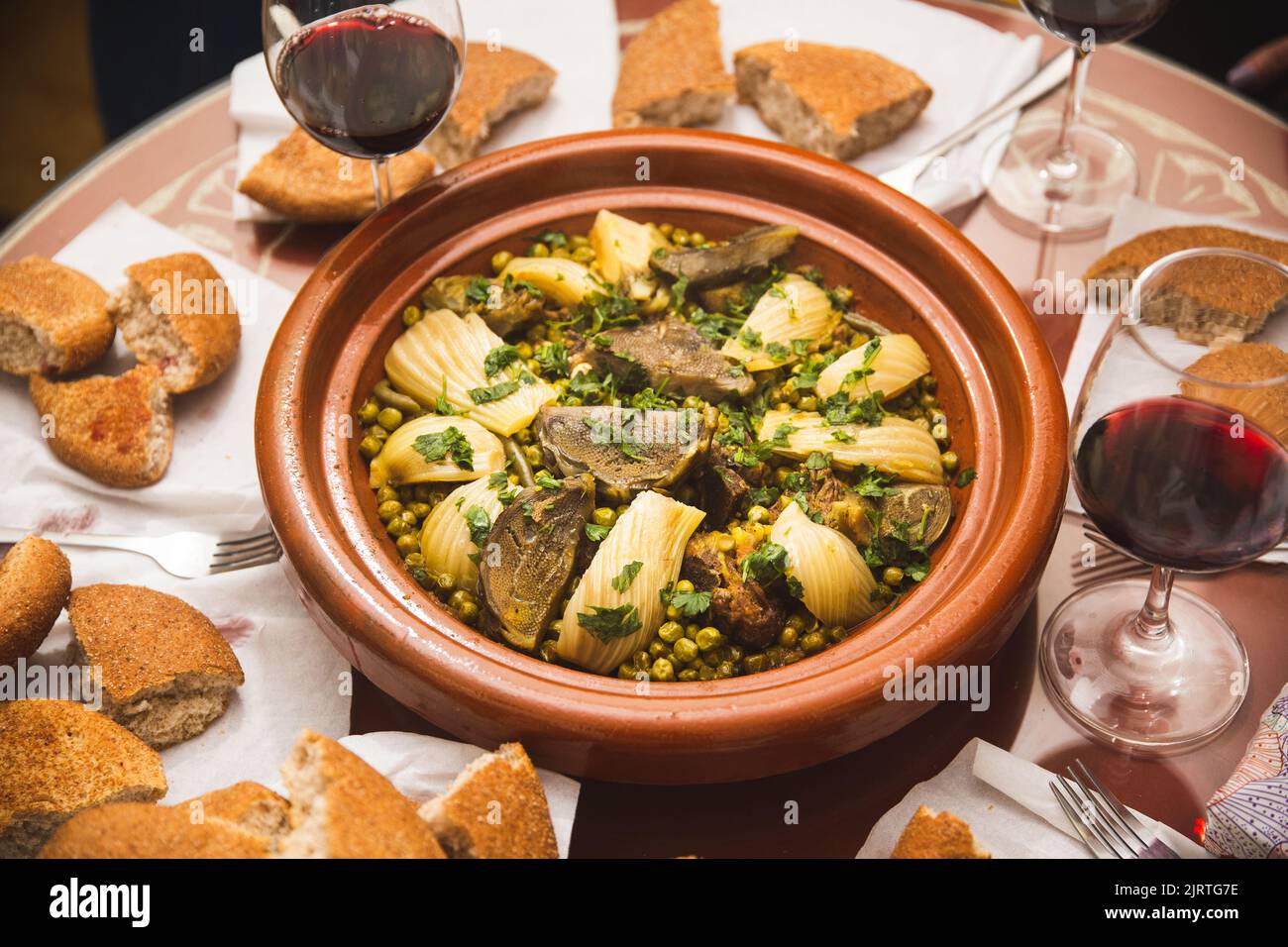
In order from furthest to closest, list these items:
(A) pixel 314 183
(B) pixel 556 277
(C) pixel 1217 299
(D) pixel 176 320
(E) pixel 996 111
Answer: (E) pixel 996 111 → (A) pixel 314 183 → (D) pixel 176 320 → (B) pixel 556 277 → (C) pixel 1217 299

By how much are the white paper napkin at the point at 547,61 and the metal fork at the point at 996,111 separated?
1.03 metres

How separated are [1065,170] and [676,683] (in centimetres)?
242

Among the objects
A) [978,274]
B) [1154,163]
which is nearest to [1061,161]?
[1154,163]

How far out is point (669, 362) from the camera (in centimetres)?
322

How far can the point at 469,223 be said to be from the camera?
3.53 meters

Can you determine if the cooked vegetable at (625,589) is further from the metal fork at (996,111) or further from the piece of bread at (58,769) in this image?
the metal fork at (996,111)

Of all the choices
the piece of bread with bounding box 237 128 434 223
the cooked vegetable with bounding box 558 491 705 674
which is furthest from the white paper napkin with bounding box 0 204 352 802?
the cooked vegetable with bounding box 558 491 705 674

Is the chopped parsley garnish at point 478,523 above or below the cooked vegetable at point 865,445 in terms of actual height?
below

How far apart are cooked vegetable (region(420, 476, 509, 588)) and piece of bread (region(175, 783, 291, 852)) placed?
65 centimetres

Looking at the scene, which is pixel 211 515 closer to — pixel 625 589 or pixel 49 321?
pixel 49 321

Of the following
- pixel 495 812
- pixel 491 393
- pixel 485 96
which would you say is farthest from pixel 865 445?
pixel 485 96

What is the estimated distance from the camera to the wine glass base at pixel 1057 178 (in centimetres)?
396

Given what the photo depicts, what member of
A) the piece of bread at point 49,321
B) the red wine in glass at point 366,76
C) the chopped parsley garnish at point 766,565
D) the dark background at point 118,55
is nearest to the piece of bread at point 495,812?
the chopped parsley garnish at point 766,565

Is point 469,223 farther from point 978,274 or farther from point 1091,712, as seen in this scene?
point 1091,712
